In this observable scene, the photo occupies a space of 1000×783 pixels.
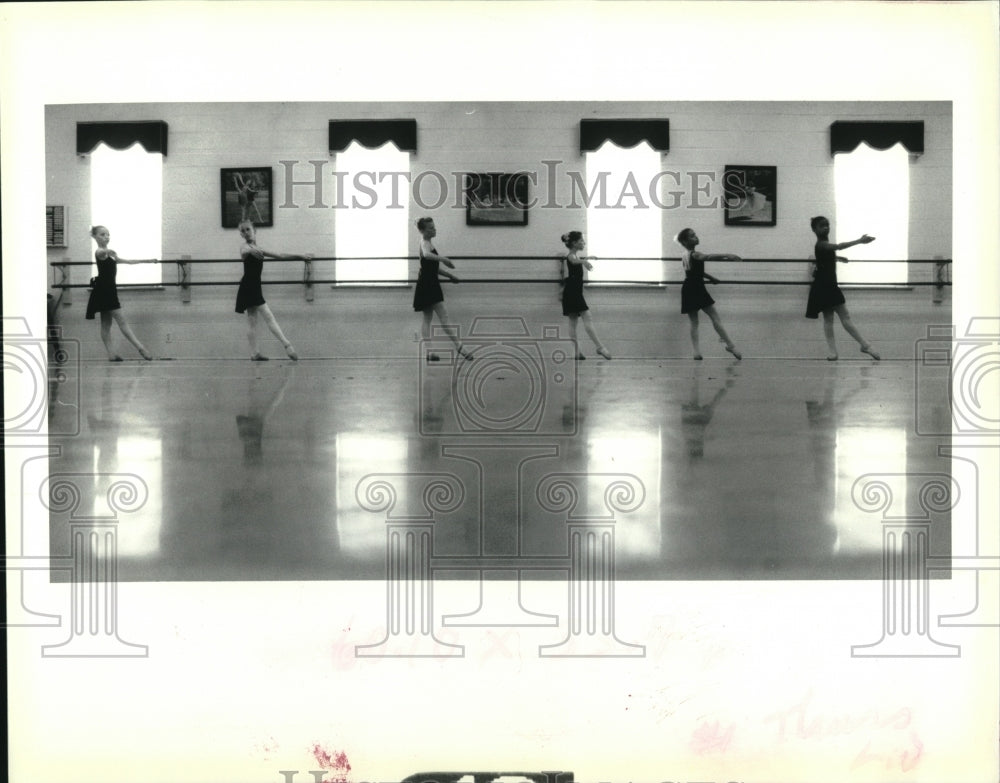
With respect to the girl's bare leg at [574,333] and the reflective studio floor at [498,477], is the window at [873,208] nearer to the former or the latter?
the reflective studio floor at [498,477]

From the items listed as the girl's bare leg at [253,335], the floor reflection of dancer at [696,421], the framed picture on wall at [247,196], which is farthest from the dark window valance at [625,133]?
the girl's bare leg at [253,335]

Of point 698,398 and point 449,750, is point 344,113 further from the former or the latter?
point 449,750

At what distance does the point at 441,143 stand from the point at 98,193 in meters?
0.96

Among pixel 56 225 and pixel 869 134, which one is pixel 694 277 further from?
pixel 56 225

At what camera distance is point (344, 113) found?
99.2 inches

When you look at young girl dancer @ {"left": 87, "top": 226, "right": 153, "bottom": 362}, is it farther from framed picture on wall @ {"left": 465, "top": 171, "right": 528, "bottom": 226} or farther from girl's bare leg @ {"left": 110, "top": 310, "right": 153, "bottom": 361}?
framed picture on wall @ {"left": 465, "top": 171, "right": 528, "bottom": 226}

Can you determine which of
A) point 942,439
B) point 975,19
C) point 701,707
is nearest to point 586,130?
point 975,19

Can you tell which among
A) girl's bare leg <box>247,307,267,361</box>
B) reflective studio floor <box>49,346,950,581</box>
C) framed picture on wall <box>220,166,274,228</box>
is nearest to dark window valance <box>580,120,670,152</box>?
reflective studio floor <box>49,346,950,581</box>

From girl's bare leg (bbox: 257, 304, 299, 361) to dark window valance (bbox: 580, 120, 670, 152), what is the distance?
3.16 feet

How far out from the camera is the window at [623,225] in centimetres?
252

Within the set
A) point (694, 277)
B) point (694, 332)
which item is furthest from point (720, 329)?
point (694, 277)

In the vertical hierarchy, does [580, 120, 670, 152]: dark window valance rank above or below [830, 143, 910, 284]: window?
above

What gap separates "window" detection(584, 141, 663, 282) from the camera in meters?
2.52

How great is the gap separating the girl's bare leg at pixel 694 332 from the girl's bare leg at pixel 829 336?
0.35 meters
